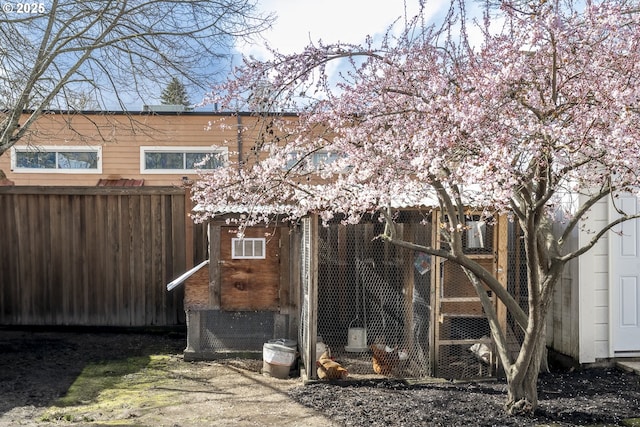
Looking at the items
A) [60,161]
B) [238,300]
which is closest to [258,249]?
[238,300]

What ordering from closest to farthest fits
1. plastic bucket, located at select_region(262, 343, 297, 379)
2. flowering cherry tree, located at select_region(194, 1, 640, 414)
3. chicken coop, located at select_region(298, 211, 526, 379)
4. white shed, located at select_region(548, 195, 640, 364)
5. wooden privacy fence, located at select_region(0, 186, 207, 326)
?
flowering cherry tree, located at select_region(194, 1, 640, 414) < chicken coop, located at select_region(298, 211, 526, 379) < plastic bucket, located at select_region(262, 343, 297, 379) < white shed, located at select_region(548, 195, 640, 364) < wooden privacy fence, located at select_region(0, 186, 207, 326)

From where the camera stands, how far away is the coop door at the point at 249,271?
704cm

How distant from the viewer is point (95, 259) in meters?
8.54

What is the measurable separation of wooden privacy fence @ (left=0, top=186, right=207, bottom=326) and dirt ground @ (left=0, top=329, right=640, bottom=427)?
4.57ft

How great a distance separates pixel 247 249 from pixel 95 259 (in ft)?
8.86

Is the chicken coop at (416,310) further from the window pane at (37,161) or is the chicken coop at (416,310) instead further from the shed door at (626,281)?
the window pane at (37,161)

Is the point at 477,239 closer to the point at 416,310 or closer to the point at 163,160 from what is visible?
the point at 416,310

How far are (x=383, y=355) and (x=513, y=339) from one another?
5.10 ft

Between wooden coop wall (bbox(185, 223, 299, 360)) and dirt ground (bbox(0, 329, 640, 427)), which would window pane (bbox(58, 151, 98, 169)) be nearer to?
dirt ground (bbox(0, 329, 640, 427))

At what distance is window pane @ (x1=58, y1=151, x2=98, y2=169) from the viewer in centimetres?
1162

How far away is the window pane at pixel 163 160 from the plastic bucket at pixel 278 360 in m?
5.93

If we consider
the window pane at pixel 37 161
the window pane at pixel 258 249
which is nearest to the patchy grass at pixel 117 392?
the window pane at pixel 258 249

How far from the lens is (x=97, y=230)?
Answer: 8.52m

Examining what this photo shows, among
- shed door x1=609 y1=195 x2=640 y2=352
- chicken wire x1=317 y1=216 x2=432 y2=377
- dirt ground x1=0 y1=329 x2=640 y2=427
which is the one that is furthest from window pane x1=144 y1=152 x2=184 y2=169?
shed door x1=609 y1=195 x2=640 y2=352
